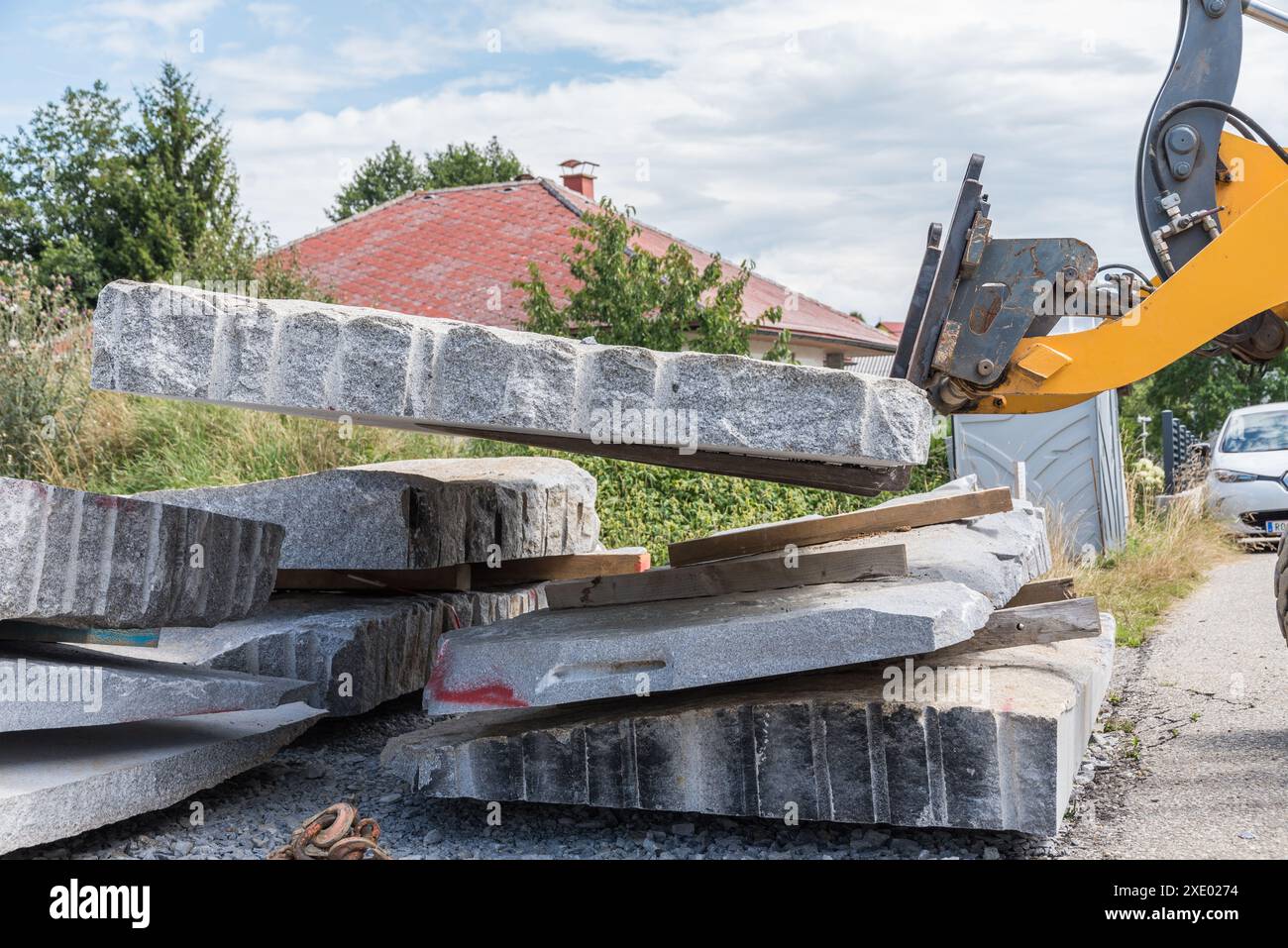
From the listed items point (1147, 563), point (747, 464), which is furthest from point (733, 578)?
point (1147, 563)

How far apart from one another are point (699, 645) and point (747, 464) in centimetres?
131

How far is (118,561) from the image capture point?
3.03 m

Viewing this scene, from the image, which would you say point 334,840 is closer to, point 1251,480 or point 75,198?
point 1251,480

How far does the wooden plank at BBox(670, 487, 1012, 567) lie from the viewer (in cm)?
449

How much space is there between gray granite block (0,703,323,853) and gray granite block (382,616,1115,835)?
487 millimetres

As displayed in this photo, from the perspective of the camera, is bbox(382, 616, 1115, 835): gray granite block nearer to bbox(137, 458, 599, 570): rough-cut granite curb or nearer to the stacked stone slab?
the stacked stone slab

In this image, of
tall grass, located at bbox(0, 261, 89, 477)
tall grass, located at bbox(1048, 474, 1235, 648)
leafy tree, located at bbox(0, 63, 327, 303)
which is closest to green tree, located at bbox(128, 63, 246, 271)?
leafy tree, located at bbox(0, 63, 327, 303)

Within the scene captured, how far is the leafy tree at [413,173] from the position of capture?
3959 cm

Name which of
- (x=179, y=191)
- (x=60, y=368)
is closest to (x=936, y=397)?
(x=60, y=368)

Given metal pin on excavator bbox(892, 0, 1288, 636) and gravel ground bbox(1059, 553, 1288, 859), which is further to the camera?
metal pin on excavator bbox(892, 0, 1288, 636)

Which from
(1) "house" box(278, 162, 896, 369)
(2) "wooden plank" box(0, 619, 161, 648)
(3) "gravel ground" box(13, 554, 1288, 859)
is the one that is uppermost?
(1) "house" box(278, 162, 896, 369)

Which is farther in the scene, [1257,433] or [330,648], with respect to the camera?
[1257,433]

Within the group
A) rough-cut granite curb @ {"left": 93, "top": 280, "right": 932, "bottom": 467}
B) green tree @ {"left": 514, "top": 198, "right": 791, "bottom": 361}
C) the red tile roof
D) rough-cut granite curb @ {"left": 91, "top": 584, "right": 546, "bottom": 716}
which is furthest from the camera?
the red tile roof

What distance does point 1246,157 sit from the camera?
405 cm
